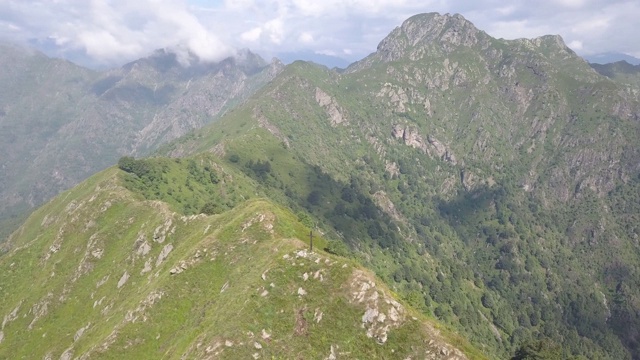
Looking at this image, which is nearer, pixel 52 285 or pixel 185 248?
pixel 185 248

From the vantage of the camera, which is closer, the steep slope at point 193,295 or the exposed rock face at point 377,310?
the steep slope at point 193,295

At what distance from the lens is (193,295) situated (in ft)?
333

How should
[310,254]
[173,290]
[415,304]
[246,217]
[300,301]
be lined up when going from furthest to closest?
[415,304] → [246,217] → [173,290] → [310,254] → [300,301]

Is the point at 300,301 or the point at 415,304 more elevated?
the point at 300,301

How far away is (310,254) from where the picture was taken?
91.6 meters

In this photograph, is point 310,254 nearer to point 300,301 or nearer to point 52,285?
point 300,301

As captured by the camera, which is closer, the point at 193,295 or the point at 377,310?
the point at 377,310

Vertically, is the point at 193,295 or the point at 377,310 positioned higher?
the point at 377,310

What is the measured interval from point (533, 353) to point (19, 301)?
151910 millimetres

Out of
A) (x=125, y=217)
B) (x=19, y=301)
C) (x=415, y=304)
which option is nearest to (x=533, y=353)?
(x=415, y=304)

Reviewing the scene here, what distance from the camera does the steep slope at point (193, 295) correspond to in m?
78.1

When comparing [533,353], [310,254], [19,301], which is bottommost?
[533,353]

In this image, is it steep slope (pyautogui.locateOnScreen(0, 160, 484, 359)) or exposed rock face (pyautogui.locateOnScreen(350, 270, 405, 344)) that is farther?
exposed rock face (pyautogui.locateOnScreen(350, 270, 405, 344))

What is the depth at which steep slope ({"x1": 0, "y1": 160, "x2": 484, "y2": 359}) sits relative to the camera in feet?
256
